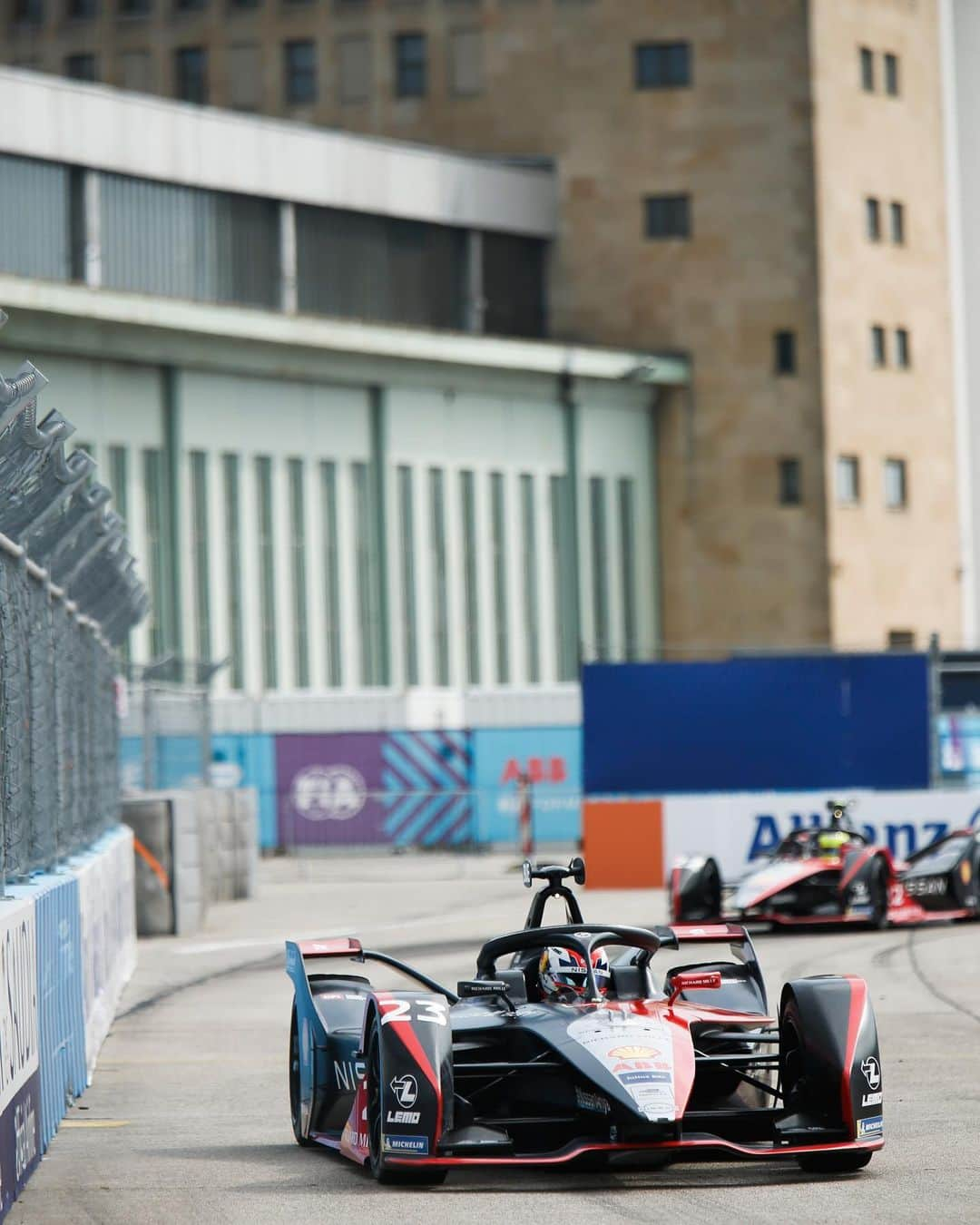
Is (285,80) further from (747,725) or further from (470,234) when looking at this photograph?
(747,725)

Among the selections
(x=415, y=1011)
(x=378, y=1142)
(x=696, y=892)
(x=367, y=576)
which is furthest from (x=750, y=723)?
(x=367, y=576)

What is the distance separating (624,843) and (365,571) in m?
22.6

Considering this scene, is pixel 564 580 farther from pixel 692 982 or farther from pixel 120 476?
pixel 692 982

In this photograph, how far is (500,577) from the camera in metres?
52.5

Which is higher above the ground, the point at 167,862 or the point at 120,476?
the point at 120,476

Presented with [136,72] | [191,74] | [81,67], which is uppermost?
[81,67]

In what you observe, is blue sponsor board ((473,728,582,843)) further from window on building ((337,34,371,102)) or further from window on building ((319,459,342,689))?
window on building ((337,34,371,102))

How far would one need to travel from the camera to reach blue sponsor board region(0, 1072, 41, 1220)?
870cm

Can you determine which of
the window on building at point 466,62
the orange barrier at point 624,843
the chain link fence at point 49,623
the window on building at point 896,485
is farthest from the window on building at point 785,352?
the chain link fence at point 49,623

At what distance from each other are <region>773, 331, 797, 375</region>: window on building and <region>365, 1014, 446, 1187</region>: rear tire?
153 feet

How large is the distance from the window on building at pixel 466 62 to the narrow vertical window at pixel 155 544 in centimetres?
1563

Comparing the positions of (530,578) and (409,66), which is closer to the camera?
(530,578)

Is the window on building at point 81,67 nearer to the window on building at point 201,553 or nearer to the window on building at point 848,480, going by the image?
the window on building at point 201,553

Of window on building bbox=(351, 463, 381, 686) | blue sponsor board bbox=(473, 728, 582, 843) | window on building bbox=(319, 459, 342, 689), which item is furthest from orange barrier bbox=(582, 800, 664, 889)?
window on building bbox=(351, 463, 381, 686)
